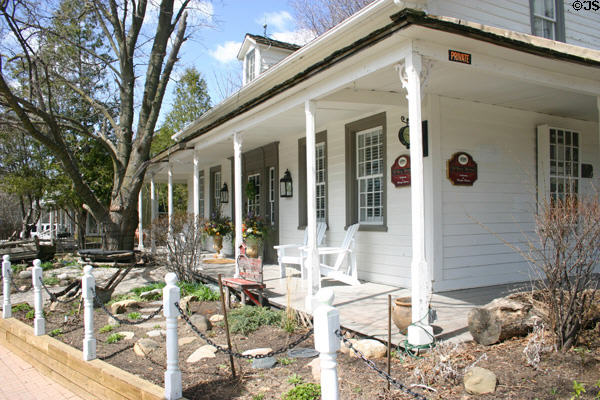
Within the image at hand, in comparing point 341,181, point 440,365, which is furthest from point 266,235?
point 440,365

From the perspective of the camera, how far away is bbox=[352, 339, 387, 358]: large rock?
4109 millimetres

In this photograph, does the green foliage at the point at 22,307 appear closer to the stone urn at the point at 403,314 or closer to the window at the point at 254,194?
the window at the point at 254,194

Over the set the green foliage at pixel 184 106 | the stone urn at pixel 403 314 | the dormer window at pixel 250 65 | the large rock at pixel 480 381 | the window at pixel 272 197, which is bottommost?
the large rock at pixel 480 381

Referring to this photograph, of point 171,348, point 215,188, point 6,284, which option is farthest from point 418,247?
point 215,188

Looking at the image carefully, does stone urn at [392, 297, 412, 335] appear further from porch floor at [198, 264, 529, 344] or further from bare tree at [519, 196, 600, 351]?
bare tree at [519, 196, 600, 351]

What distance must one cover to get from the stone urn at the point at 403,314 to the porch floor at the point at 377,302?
10cm

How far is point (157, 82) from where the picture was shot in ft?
44.3

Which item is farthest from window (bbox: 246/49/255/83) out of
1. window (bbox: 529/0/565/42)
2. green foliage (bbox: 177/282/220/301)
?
window (bbox: 529/0/565/42)

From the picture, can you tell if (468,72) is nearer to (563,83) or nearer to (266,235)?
(563,83)

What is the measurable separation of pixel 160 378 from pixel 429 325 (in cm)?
258

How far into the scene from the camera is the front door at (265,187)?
1083 cm

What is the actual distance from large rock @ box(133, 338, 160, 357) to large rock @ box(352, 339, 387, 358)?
2.35 m

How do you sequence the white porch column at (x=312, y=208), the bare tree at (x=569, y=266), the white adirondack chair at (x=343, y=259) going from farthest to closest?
1. the white adirondack chair at (x=343, y=259)
2. the white porch column at (x=312, y=208)
3. the bare tree at (x=569, y=266)

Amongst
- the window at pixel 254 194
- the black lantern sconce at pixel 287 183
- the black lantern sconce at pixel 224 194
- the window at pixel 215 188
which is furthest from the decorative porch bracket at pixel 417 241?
the window at pixel 215 188
